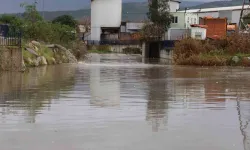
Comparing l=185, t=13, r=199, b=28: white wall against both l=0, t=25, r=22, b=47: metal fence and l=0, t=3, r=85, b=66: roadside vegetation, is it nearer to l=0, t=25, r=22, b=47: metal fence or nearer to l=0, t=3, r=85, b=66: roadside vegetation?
l=0, t=3, r=85, b=66: roadside vegetation

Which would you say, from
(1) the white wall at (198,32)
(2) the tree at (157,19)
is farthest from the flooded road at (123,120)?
(2) the tree at (157,19)

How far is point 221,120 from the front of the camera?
948 centimetres

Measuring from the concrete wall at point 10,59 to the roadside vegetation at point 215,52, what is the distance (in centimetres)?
1965

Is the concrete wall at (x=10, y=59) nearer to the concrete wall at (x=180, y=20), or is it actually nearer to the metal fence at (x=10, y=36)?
the metal fence at (x=10, y=36)

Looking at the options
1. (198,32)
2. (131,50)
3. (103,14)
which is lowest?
(131,50)

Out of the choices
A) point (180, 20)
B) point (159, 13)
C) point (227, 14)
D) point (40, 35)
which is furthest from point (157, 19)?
point (227, 14)

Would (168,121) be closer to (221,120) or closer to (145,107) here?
(221,120)

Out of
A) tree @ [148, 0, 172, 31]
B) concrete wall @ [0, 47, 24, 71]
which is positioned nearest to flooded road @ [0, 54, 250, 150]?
concrete wall @ [0, 47, 24, 71]

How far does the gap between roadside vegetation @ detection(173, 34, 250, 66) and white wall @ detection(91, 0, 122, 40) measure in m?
60.7

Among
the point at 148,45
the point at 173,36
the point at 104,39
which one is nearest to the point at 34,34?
the point at 173,36

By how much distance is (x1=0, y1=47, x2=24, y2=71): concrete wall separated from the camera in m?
23.0

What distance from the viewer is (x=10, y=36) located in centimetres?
2630

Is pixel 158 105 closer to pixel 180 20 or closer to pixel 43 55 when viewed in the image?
pixel 43 55

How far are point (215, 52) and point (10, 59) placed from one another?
24.1 m
